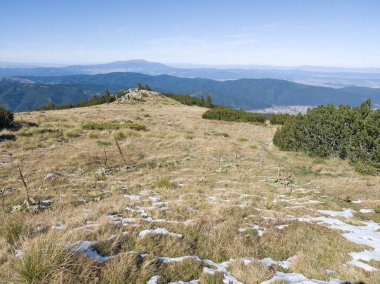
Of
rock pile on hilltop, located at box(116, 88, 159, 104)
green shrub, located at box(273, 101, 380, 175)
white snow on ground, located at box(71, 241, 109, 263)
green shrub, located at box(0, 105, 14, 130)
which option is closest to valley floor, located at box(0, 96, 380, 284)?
white snow on ground, located at box(71, 241, 109, 263)

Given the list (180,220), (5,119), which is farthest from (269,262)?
(5,119)

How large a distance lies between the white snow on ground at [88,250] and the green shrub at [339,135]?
15.8 metres

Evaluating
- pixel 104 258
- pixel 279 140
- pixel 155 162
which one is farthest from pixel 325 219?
pixel 279 140

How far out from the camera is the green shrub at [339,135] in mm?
16197

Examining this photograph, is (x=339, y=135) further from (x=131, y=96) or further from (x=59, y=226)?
(x=131, y=96)

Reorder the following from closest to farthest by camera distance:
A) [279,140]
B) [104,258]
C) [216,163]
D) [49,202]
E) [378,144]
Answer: [104,258] < [49,202] < [378,144] < [216,163] < [279,140]

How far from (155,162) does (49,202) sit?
7.93m

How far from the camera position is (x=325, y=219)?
8758 mm

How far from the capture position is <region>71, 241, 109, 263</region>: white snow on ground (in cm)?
479

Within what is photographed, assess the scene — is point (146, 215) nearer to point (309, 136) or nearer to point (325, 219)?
point (325, 219)

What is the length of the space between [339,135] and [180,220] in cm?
1647

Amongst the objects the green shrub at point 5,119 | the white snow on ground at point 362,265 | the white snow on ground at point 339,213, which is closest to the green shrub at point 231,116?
the green shrub at point 5,119

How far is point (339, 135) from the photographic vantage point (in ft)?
64.7

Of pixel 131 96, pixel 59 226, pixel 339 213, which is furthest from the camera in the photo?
pixel 131 96
